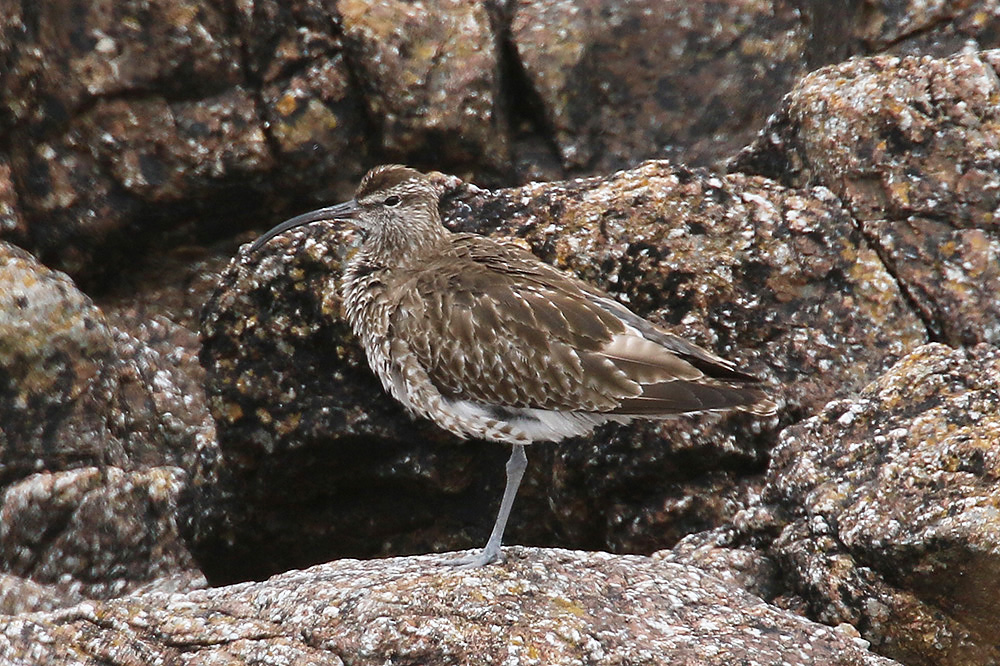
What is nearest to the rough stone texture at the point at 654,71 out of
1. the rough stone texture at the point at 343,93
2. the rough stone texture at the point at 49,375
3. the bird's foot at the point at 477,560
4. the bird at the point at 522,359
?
the rough stone texture at the point at 343,93

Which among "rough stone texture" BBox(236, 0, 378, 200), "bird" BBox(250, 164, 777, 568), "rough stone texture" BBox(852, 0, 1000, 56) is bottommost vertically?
"bird" BBox(250, 164, 777, 568)

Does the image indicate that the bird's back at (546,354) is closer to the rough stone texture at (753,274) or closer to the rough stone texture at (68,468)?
the rough stone texture at (753,274)

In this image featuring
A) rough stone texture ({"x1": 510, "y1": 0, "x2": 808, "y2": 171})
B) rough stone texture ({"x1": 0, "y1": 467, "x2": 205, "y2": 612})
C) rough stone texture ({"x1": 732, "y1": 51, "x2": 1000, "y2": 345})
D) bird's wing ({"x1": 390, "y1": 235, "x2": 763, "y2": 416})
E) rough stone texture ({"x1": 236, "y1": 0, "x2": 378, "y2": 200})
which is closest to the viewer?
bird's wing ({"x1": 390, "y1": 235, "x2": 763, "y2": 416})

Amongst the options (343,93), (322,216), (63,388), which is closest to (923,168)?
(322,216)

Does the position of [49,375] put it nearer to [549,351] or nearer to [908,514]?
[549,351]

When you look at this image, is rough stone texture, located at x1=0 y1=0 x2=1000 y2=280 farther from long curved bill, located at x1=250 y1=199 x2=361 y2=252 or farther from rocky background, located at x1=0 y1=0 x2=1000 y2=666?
long curved bill, located at x1=250 y1=199 x2=361 y2=252

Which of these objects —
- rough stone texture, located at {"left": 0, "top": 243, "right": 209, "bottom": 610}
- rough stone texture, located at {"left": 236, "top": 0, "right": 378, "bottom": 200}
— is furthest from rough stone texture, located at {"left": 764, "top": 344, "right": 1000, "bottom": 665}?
rough stone texture, located at {"left": 236, "top": 0, "right": 378, "bottom": 200}
